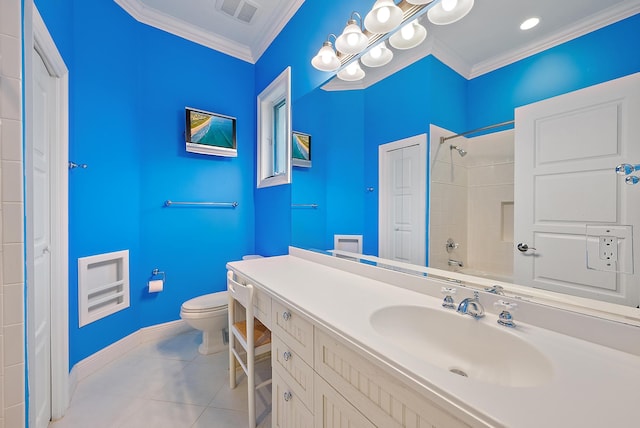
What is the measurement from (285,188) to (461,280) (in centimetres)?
142

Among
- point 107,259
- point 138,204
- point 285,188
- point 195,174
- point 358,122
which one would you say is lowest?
point 107,259

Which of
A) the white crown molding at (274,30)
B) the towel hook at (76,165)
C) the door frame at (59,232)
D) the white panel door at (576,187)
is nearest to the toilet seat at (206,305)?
the door frame at (59,232)

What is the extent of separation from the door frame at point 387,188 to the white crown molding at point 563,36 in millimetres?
294

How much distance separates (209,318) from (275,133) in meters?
1.57

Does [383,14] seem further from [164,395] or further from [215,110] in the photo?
[164,395]

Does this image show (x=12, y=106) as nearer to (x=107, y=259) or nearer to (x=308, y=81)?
(x=107, y=259)

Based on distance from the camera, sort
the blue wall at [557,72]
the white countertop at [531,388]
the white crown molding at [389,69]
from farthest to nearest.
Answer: the white crown molding at [389,69] < the blue wall at [557,72] < the white countertop at [531,388]

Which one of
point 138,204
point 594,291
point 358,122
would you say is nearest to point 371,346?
point 594,291

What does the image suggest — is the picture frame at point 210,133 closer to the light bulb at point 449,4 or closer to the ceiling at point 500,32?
the ceiling at point 500,32

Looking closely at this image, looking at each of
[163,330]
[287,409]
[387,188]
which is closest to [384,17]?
[387,188]

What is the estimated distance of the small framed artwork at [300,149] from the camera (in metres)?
1.78

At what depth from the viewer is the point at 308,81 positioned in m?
1.80

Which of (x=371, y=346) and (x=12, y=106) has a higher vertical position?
(x=12, y=106)

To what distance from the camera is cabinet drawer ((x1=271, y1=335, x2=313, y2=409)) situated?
89 cm
